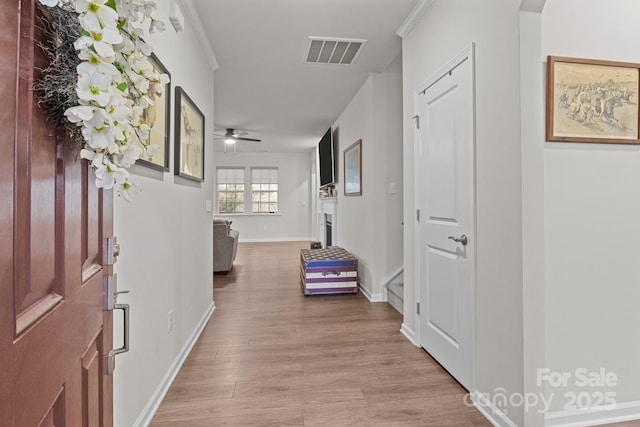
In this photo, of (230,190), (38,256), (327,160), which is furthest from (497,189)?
(230,190)

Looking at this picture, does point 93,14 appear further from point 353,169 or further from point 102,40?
point 353,169

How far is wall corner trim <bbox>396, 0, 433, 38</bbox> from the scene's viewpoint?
225 cm

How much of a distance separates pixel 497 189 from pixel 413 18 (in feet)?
5.31

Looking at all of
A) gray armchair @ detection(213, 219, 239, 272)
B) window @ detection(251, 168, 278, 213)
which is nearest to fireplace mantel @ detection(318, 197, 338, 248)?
gray armchair @ detection(213, 219, 239, 272)

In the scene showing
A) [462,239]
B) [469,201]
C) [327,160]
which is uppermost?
[327,160]

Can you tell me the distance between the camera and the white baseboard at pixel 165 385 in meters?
1.58

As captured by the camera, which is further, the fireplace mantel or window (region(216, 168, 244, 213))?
window (region(216, 168, 244, 213))

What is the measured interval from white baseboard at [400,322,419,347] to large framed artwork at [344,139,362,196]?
6.09 ft

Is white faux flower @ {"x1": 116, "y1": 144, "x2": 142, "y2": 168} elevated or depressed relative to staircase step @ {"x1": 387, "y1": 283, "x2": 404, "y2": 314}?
elevated

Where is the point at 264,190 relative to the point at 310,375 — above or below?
above

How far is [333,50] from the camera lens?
302cm

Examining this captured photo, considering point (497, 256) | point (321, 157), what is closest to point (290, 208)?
point (321, 157)

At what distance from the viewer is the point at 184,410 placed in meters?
1.71

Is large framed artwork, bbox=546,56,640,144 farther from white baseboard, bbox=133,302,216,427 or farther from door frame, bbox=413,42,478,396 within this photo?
white baseboard, bbox=133,302,216,427
